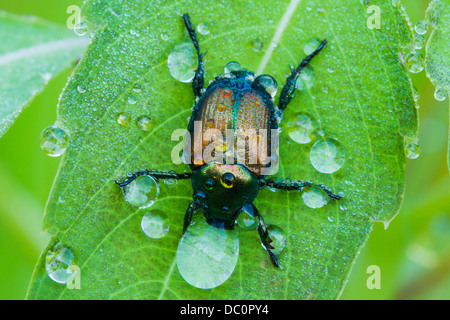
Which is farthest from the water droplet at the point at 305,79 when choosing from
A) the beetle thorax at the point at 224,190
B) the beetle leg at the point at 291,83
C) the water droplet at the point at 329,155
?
the beetle thorax at the point at 224,190

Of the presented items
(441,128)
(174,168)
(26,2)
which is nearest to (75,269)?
(174,168)

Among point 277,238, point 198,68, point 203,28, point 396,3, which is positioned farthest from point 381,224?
point 203,28

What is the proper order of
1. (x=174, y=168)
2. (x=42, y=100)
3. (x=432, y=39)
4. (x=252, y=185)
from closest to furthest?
(x=432, y=39), (x=174, y=168), (x=252, y=185), (x=42, y=100)

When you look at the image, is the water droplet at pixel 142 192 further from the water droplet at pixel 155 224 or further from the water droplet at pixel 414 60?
the water droplet at pixel 414 60

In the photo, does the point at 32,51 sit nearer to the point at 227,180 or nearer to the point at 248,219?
the point at 227,180

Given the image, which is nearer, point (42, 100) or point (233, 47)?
point (233, 47)

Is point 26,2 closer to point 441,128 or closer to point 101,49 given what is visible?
point 101,49

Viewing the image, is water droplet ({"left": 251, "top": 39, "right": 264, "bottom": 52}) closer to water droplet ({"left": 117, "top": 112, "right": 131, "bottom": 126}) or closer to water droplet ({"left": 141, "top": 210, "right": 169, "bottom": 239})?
water droplet ({"left": 117, "top": 112, "right": 131, "bottom": 126})
